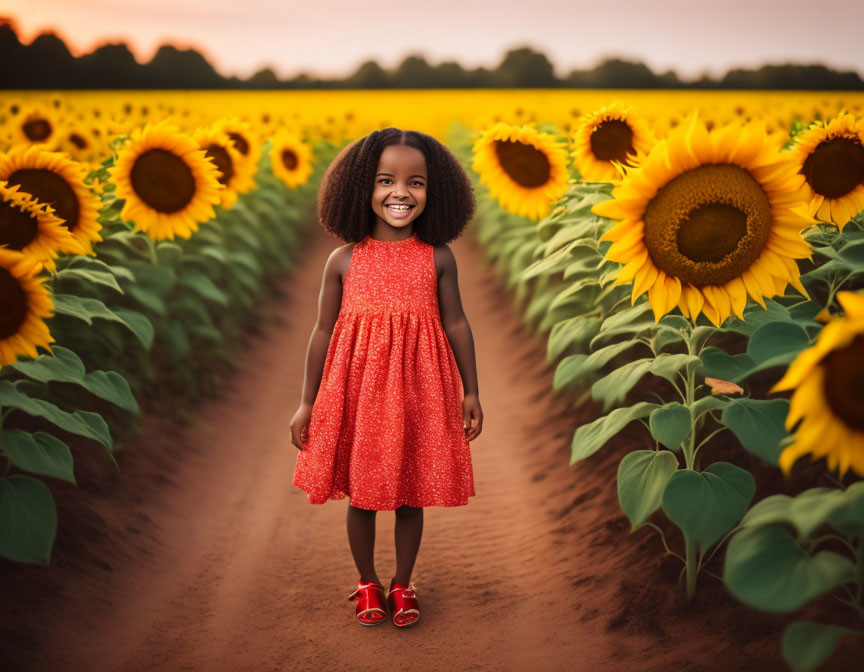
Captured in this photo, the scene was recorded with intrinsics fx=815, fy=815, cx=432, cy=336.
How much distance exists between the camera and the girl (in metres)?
2.91

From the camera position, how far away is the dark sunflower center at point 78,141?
24.8 ft

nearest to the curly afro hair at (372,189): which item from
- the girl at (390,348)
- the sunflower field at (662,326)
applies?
the girl at (390,348)

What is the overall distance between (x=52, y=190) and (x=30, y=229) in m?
0.64

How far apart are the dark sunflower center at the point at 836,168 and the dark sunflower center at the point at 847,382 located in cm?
203

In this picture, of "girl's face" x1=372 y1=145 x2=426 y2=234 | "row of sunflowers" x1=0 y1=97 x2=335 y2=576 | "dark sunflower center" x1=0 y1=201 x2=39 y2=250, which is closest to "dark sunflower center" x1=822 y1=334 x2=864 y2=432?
"girl's face" x1=372 y1=145 x2=426 y2=234

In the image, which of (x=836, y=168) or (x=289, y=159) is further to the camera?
(x=289, y=159)

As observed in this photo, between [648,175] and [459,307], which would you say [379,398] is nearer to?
[459,307]

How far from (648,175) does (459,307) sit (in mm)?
869

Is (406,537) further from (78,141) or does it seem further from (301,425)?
(78,141)

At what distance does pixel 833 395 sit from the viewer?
177cm

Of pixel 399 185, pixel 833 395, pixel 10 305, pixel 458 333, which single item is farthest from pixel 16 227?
pixel 833 395

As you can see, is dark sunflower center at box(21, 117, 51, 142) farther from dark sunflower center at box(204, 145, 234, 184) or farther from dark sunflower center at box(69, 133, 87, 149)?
dark sunflower center at box(204, 145, 234, 184)

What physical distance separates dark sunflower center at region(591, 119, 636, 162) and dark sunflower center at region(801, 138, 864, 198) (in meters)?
1.25

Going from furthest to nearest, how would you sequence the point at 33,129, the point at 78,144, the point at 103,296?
the point at 33,129, the point at 78,144, the point at 103,296
